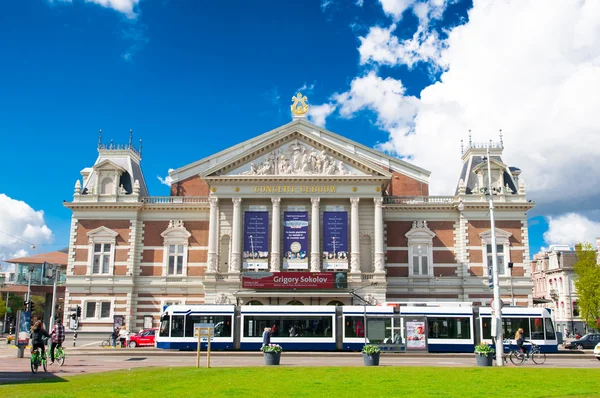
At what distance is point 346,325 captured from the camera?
135 ft

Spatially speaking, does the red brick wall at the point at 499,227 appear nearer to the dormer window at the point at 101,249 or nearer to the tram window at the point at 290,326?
the tram window at the point at 290,326

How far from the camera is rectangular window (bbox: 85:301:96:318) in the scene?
55594 millimetres

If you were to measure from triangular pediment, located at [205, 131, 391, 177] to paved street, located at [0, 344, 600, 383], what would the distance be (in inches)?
763

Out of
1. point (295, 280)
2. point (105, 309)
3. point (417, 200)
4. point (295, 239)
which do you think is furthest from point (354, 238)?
point (105, 309)

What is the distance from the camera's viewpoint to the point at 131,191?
5909 cm

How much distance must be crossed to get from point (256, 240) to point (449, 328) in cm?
1998

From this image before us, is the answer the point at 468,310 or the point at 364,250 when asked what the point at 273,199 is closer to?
the point at 364,250

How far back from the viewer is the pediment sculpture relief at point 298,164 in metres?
54.2

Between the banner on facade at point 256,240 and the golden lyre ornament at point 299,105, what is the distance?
1152cm

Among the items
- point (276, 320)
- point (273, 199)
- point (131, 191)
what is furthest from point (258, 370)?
point (131, 191)

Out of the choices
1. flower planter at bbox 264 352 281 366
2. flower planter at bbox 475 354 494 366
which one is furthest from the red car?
flower planter at bbox 475 354 494 366

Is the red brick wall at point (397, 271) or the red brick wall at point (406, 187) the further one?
the red brick wall at point (406, 187)

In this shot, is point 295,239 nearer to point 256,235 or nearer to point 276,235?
point 276,235

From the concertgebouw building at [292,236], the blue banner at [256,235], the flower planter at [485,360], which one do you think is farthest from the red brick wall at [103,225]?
the flower planter at [485,360]
